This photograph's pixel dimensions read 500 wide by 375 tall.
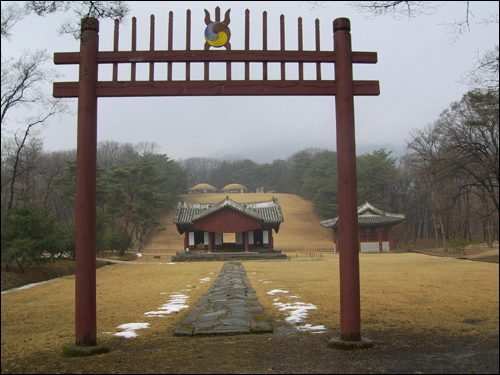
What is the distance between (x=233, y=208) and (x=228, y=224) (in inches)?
46.8

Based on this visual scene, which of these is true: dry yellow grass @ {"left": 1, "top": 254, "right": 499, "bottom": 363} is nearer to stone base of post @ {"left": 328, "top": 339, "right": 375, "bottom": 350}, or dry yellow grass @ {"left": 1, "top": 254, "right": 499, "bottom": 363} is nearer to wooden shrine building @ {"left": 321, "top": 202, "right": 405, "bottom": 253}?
stone base of post @ {"left": 328, "top": 339, "right": 375, "bottom": 350}

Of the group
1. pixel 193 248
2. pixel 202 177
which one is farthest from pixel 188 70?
pixel 202 177

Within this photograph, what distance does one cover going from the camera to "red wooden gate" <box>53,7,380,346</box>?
185 inches

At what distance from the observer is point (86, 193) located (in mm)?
4703

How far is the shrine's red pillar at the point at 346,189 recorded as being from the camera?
4.62 meters

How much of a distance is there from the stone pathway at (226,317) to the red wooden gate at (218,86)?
152 centimetres

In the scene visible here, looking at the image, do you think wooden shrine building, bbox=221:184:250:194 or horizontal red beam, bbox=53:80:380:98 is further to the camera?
wooden shrine building, bbox=221:184:250:194

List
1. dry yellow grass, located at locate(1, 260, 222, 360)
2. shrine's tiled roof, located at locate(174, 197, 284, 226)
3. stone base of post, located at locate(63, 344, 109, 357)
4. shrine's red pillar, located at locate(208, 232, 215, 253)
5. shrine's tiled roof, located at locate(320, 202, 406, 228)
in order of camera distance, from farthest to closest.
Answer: shrine's tiled roof, located at locate(320, 202, 406, 228), shrine's red pillar, located at locate(208, 232, 215, 253), shrine's tiled roof, located at locate(174, 197, 284, 226), dry yellow grass, located at locate(1, 260, 222, 360), stone base of post, located at locate(63, 344, 109, 357)

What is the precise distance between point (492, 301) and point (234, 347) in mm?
5999

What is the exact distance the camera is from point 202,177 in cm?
9369

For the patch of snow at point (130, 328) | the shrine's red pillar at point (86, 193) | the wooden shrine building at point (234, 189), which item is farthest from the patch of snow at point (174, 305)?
the wooden shrine building at point (234, 189)

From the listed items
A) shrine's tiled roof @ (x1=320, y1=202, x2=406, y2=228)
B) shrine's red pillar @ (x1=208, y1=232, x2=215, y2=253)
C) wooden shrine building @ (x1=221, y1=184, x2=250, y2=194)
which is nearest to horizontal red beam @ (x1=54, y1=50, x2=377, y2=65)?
→ shrine's red pillar @ (x1=208, y1=232, x2=215, y2=253)

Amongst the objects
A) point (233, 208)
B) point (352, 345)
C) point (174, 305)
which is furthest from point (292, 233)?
point (352, 345)

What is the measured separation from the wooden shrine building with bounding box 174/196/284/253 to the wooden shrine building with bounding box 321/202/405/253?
26.6ft
